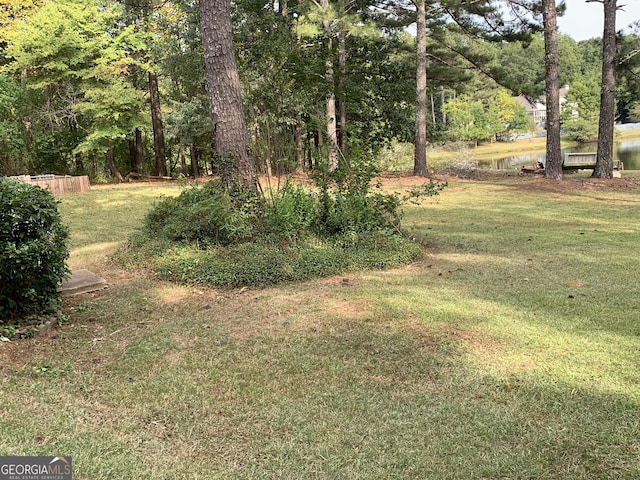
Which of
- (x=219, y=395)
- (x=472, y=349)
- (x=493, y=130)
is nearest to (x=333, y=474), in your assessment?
(x=219, y=395)

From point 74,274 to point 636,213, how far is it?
7.98 m

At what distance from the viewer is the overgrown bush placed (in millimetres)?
4770

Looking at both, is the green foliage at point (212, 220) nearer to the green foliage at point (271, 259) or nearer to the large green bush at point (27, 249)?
the green foliage at point (271, 259)

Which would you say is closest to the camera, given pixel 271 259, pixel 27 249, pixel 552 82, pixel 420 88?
pixel 27 249

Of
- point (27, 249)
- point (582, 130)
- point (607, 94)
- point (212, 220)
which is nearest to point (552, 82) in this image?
point (607, 94)

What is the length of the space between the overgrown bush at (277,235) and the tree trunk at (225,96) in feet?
0.96

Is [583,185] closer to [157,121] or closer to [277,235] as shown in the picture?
[277,235]

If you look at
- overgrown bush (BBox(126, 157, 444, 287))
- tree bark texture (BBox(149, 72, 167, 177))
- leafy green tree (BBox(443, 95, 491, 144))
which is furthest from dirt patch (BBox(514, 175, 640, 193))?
leafy green tree (BBox(443, 95, 491, 144))

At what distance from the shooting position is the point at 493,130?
4603 centimetres

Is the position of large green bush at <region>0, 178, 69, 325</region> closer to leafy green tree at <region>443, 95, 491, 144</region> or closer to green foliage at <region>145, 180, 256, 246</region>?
green foliage at <region>145, 180, 256, 246</region>

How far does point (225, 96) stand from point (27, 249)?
3031 mm

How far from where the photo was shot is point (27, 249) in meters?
3.25

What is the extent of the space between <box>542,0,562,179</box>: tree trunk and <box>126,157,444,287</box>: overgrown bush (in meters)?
8.15

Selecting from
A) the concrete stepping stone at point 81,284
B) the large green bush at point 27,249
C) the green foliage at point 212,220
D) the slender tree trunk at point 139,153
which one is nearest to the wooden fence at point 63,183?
the slender tree trunk at point 139,153
